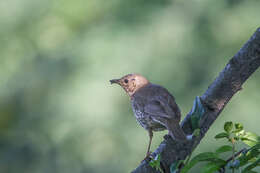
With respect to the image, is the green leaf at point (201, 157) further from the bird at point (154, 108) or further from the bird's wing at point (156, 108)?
the bird's wing at point (156, 108)

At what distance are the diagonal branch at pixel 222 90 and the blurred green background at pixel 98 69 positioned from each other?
4.21 meters

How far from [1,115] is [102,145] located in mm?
2351

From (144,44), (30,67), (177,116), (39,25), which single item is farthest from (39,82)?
(177,116)

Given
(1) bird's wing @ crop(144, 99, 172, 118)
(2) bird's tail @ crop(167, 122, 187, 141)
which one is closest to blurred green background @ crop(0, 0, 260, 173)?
(1) bird's wing @ crop(144, 99, 172, 118)

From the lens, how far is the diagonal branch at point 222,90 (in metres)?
2.59

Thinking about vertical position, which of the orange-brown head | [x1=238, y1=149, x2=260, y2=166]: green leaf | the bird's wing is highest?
the orange-brown head

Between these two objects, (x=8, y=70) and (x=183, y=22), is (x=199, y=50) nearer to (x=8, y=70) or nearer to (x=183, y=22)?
(x=183, y=22)

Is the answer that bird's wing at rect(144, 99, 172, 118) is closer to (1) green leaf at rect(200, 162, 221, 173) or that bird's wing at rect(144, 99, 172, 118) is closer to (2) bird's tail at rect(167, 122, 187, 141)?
(2) bird's tail at rect(167, 122, 187, 141)

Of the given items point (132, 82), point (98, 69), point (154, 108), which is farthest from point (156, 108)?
point (98, 69)

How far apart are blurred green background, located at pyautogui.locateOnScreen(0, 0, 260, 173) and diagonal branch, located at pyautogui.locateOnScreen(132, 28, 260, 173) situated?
4.21 m

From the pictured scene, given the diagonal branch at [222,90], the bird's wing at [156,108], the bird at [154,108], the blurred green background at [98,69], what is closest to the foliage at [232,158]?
the diagonal branch at [222,90]

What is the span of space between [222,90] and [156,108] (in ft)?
3.03

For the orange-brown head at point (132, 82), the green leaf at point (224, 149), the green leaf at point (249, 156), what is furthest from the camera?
the orange-brown head at point (132, 82)

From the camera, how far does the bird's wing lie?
3.42m
